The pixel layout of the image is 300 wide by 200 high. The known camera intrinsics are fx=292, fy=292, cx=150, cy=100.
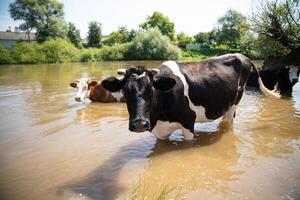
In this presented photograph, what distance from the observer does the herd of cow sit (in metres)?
4.35

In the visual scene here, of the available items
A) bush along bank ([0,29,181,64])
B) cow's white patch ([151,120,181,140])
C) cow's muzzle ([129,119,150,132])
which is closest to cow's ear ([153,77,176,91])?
cow's muzzle ([129,119,150,132])

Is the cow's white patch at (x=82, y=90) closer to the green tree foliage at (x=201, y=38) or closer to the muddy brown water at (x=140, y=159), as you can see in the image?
the muddy brown water at (x=140, y=159)

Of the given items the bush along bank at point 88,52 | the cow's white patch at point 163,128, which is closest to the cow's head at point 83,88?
the cow's white patch at point 163,128

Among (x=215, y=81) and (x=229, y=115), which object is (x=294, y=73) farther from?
(x=215, y=81)

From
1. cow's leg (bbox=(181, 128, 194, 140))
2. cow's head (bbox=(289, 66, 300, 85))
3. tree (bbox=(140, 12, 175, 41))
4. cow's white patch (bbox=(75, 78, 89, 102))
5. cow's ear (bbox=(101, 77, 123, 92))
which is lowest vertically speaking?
cow's leg (bbox=(181, 128, 194, 140))

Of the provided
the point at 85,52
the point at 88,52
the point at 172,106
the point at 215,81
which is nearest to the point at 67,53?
the point at 85,52

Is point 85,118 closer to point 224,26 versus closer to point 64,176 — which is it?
point 64,176

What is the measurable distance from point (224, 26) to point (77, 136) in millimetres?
75677

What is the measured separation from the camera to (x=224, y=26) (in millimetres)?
76375

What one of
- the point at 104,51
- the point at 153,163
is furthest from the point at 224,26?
the point at 153,163

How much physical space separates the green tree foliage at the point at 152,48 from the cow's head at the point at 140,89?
45601 millimetres

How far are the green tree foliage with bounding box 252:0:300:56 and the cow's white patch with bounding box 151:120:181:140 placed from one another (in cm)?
909

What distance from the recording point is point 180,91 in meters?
5.32

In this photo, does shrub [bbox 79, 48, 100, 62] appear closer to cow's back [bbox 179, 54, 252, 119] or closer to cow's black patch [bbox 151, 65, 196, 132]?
cow's back [bbox 179, 54, 252, 119]
